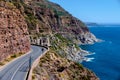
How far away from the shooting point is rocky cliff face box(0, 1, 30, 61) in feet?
231

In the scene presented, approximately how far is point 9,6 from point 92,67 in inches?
3115

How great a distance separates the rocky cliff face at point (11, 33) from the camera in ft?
231

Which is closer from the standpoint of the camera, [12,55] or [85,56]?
[12,55]

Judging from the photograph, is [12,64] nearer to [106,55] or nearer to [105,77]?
[105,77]

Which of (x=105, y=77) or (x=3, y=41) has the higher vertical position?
(x=3, y=41)

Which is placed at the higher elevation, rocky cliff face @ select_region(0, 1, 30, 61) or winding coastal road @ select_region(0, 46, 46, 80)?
rocky cliff face @ select_region(0, 1, 30, 61)

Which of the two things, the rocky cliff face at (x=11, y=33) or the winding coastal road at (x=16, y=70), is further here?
the rocky cliff face at (x=11, y=33)

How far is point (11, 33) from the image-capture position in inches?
2977

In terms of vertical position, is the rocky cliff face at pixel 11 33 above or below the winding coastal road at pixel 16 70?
above

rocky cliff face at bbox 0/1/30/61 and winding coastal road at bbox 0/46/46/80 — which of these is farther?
rocky cliff face at bbox 0/1/30/61

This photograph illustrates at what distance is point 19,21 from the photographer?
276ft

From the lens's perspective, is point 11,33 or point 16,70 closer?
point 16,70

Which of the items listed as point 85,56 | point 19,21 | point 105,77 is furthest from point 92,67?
point 19,21

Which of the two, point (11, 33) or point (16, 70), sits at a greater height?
point (11, 33)
